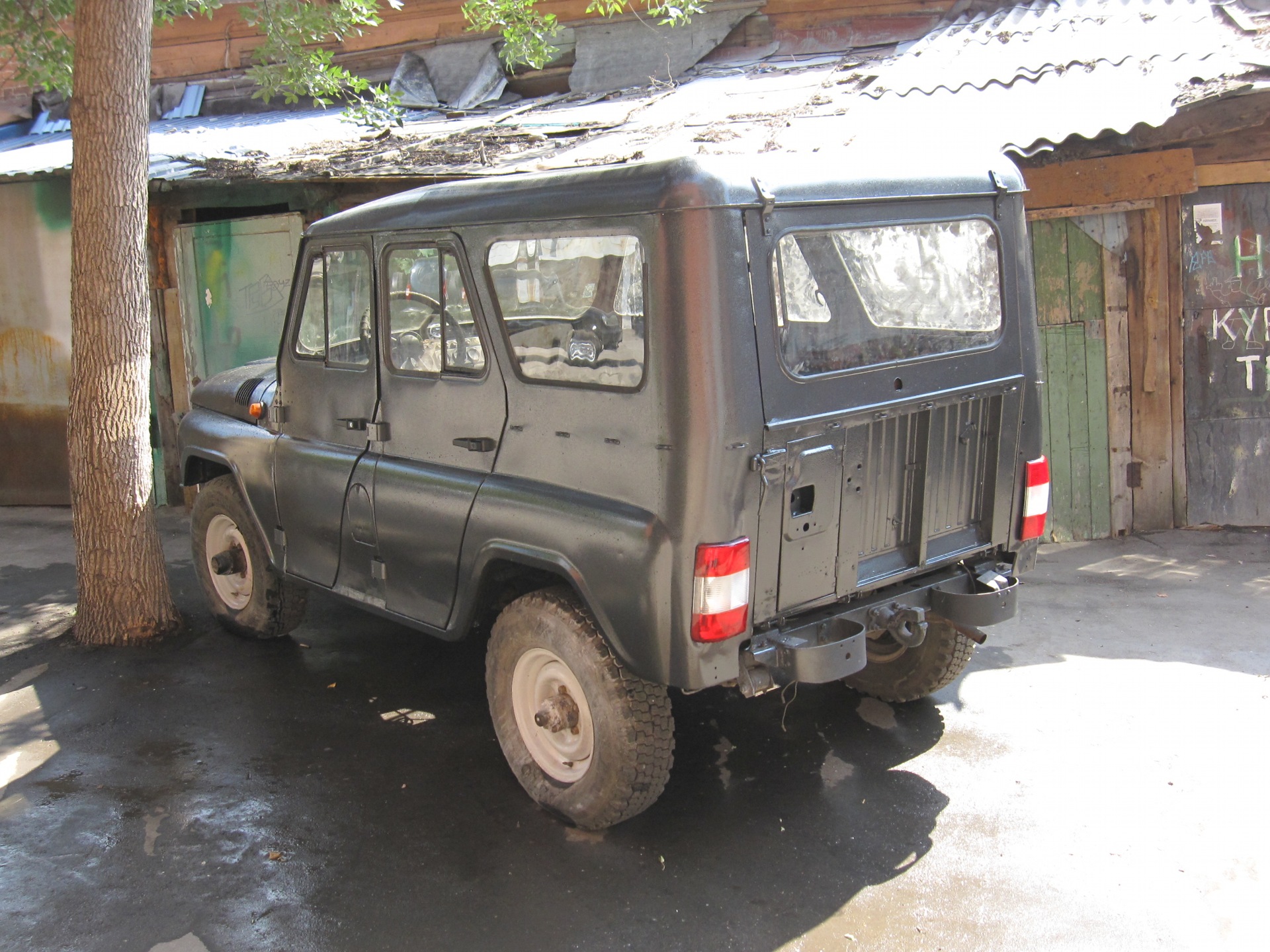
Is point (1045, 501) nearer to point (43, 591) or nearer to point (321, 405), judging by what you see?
point (321, 405)

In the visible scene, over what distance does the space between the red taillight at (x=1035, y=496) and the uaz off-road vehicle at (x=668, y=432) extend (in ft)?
0.04

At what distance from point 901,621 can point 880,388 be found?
862 millimetres

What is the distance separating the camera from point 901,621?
3922mm

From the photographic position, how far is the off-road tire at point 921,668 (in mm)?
4539

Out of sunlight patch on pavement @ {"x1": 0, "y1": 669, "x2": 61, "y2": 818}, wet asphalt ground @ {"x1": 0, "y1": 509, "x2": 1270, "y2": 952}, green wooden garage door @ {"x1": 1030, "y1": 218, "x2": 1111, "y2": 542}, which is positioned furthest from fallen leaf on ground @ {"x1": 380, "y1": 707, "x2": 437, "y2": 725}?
green wooden garage door @ {"x1": 1030, "y1": 218, "x2": 1111, "y2": 542}

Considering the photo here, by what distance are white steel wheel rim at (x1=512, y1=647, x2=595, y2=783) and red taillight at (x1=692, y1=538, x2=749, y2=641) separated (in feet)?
2.29

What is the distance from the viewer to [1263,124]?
673 centimetres

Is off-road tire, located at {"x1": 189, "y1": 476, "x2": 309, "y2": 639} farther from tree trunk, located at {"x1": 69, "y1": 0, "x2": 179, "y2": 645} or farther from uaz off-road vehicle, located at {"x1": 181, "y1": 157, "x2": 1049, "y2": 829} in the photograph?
uaz off-road vehicle, located at {"x1": 181, "y1": 157, "x2": 1049, "y2": 829}

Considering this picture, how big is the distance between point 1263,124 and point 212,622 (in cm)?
698

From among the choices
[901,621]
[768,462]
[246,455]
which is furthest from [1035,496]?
[246,455]

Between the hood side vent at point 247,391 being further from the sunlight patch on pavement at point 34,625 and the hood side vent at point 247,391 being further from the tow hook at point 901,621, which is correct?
the tow hook at point 901,621

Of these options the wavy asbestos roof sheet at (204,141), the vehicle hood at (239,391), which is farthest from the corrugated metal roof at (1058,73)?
the wavy asbestos roof sheet at (204,141)

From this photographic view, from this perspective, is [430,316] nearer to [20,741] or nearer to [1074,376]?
[20,741]

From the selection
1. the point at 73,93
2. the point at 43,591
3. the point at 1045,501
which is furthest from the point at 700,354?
the point at 43,591
